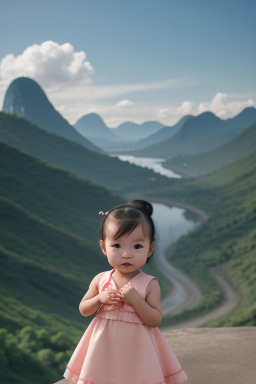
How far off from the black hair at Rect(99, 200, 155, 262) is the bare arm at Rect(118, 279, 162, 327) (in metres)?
0.63

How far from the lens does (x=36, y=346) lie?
997 inches

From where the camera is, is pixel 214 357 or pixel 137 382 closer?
pixel 137 382

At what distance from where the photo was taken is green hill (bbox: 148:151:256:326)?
5431 centimetres

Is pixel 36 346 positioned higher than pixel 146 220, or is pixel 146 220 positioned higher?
pixel 36 346

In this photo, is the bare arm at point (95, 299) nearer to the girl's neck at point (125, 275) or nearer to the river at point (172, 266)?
the girl's neck at point (125, 275)

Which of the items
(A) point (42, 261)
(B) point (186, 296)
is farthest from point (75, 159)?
(A) point (42, 261)

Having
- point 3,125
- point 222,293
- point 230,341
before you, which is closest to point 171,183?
point 3,125

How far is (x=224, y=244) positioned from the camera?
78.2 metres

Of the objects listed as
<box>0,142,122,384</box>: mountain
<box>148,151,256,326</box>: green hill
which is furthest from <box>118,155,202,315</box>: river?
<box>0,142,122,384</box>: mountain

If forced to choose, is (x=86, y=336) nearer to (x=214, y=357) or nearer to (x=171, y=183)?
(x=214, y=357)

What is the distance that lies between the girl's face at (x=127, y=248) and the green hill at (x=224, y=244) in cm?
4133

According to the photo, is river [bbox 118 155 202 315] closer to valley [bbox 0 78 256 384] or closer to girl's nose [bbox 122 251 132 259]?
valley [bbox 0 78 256 384]

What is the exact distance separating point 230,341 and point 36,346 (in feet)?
63.5

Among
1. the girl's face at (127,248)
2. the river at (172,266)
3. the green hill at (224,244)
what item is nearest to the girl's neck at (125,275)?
the girl's face at (127,248)
